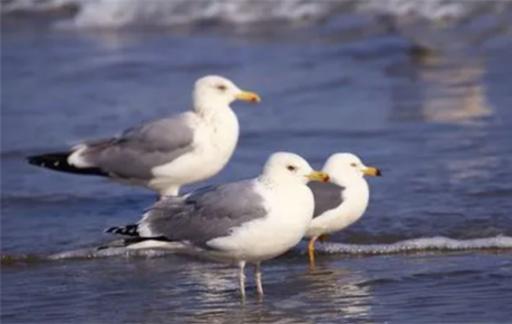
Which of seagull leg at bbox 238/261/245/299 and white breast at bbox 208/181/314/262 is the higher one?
white breast at bbox 208/181/314/262

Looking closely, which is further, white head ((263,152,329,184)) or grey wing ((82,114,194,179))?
grey wing ((82,114,194,179))

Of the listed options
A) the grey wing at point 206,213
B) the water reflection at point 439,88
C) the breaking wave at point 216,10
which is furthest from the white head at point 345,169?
the breaking wave at point 216,10

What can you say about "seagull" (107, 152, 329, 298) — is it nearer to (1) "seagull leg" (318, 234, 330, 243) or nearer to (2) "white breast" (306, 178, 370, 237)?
(2) "white breast" (306, 178, 370, 237)

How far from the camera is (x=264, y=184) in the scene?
773 cm

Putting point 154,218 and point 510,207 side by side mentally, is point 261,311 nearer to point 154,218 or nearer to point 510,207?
point 154,218

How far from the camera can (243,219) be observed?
7688mm

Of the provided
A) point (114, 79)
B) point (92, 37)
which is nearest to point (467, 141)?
point (114, 79)

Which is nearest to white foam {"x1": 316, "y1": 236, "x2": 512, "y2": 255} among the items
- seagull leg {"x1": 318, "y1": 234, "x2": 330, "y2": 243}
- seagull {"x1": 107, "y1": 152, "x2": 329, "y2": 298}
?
seagull leg {"x1": 318, "y1": 234, "x2": 330, "y2": 243}

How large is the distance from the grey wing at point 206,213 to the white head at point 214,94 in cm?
175

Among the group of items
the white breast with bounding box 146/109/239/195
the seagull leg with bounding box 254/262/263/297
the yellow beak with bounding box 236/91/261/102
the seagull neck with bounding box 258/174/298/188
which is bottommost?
the seagull leg with bounding box 254/262/263/297

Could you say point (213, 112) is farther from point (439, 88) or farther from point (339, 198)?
point (439, 88)

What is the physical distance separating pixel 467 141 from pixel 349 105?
1.91m

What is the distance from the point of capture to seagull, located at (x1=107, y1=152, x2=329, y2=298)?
24.8 ft

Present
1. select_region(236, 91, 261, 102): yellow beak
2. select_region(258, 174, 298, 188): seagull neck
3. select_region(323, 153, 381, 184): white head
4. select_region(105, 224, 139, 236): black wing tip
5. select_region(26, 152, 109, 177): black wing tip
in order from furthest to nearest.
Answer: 1. select_region(26, 152, 109, 177): black wing tip
2. select_region(236, 91, 261, 102): yellow beak
3. select_region(323, 153, 381, 184): white head
4. select_region(105, 224, 139, 236): black wing tip
5. select_region(258, 174, 298, 188): seagull neck
